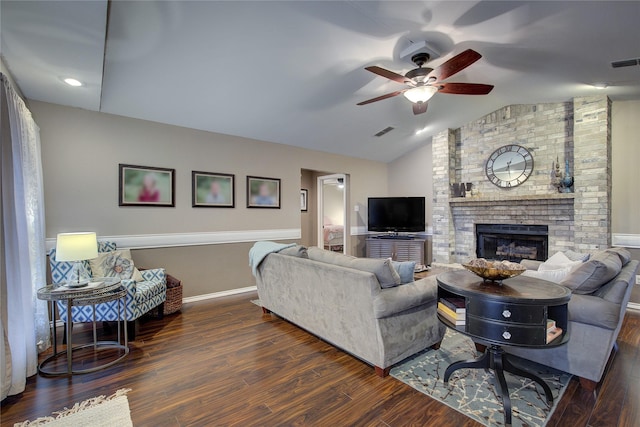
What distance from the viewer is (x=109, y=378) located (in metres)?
2.32

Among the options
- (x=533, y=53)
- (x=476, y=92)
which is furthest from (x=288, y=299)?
(x=533, y=53)

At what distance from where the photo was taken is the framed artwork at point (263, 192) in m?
4.92

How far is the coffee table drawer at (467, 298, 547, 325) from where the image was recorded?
1.73 metres

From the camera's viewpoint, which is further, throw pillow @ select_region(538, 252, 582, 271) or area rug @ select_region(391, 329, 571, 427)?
throw pillow @ select_region(538, 252, 582, 271)

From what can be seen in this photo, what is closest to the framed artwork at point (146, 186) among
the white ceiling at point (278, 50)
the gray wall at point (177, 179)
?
the gray wall at point (177, 179)

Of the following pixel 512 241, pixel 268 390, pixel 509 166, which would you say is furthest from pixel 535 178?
pixel 268 390

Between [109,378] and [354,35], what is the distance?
11.9 feet

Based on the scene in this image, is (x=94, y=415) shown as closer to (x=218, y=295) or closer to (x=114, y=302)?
(x=114, y=302)

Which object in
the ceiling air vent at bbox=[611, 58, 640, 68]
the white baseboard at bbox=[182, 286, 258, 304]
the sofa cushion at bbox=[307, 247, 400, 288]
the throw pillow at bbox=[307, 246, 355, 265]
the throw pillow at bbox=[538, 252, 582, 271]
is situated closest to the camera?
the sofa cushion at bbox=[307, 247, 400, 288]

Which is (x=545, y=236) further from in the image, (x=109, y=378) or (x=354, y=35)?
(x=109, y=378)

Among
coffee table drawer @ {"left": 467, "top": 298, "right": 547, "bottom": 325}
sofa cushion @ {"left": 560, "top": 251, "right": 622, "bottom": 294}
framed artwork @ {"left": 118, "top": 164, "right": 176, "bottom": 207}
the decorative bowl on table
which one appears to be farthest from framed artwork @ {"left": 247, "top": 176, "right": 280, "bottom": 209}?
sofa cushion @ {"left": 560, "top": 251, "right": 622, "bottom": 294}

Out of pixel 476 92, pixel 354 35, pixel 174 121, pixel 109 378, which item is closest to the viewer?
pixel 109 378

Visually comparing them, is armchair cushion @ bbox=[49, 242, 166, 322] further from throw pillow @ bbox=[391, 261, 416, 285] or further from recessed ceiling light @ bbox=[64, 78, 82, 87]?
throw pillow @ bbox=[391, 261, 416, 285]

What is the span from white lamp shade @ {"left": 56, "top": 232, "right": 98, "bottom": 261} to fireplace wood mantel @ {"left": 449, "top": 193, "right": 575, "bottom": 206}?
224 inches
